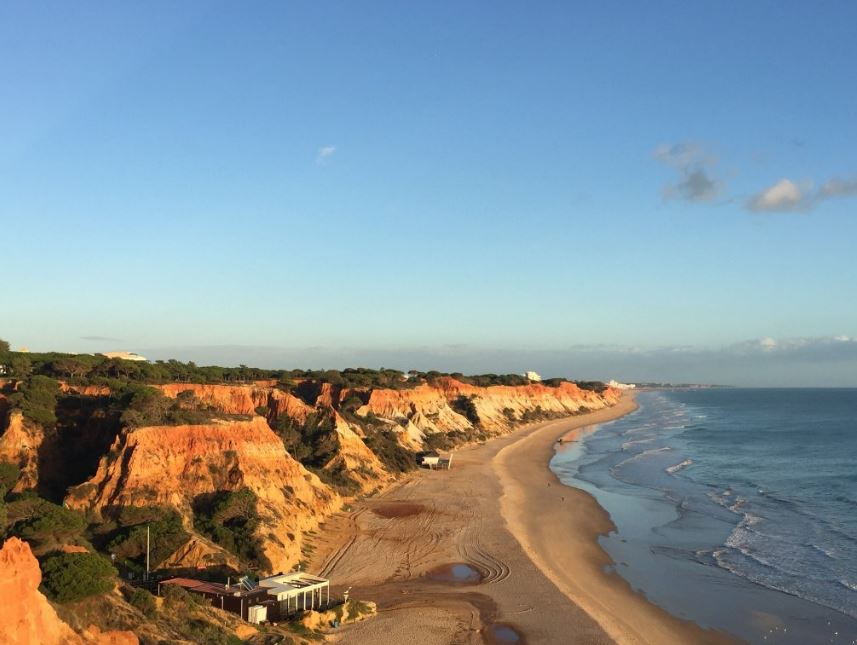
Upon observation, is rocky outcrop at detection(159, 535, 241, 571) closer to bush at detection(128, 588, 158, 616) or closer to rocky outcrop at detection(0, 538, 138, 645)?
bush at detection(128, 588, 158, 616)

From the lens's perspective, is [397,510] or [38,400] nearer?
[38,400]

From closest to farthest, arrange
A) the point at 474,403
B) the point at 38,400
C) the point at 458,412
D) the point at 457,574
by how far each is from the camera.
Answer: the point at 457,574 → the point at 38,400 → the point at 458,412 → the point at 474,403

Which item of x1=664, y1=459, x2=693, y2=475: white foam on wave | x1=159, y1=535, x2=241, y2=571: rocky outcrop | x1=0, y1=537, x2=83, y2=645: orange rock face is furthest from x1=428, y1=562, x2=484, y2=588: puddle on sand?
x1=664, y1=459, x2=693, y2=475: white foam on wave

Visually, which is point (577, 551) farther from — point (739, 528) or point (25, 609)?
point (25, 609)

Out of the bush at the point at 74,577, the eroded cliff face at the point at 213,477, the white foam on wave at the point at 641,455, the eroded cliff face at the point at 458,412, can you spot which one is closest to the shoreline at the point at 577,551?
the white foam on wave at the point at 641,455

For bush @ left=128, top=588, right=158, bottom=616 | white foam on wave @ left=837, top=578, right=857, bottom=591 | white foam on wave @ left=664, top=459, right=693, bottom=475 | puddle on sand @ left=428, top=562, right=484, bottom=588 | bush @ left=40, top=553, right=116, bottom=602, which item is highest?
bush @ left=40, top=553, right=116, bottom=602

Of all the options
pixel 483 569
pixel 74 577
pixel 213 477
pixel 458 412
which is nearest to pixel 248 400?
pixel 213 477

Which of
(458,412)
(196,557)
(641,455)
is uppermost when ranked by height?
(458,412)

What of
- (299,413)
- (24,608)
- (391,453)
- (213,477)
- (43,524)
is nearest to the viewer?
(24,608)
